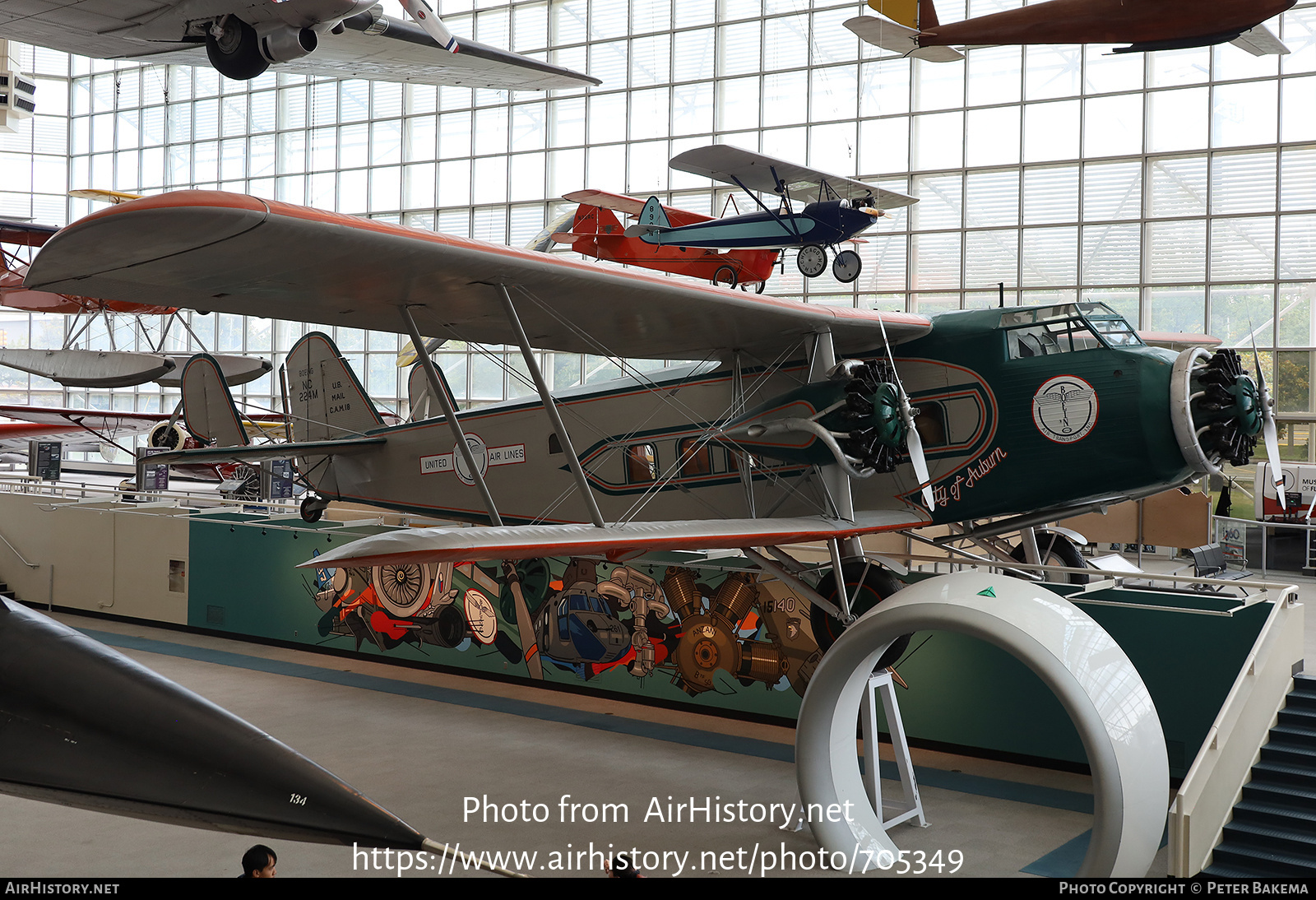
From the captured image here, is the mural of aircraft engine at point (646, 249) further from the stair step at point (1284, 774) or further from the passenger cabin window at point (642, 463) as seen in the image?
the stair step at point (1284, 774)

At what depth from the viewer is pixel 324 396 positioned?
14.9 metres

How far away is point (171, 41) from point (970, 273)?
21444 mm

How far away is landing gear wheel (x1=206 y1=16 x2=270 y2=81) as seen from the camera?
12891 mm

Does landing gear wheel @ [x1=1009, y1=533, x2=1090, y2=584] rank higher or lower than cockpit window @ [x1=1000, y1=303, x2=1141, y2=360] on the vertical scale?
lower

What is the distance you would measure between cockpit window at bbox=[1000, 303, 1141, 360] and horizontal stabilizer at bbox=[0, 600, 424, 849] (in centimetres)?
804

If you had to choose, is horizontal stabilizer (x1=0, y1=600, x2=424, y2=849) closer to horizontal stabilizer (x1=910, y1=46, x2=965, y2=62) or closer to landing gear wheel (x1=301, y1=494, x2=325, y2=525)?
landing gear wheel (x1=301, y1=494, x2=325, y2=525)

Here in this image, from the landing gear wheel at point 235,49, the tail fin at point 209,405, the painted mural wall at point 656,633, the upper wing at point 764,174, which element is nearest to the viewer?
the painted mural wall at point 656,633

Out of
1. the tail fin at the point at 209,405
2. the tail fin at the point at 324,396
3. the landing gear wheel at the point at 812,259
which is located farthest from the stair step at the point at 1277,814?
the landing gear wheel at the point at 812,259

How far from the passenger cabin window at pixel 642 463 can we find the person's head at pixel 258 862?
668cm

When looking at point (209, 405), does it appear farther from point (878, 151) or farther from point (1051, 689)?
point (878, 151)

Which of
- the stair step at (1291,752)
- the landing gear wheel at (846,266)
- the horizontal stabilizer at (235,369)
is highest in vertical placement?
the landing gear wheel at (846,266)

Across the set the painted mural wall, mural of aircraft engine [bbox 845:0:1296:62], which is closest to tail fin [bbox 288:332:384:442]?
the painted mural wall

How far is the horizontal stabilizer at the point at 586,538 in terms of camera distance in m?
6.86
